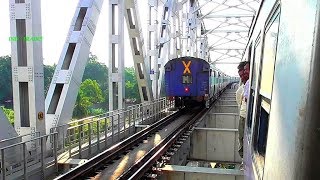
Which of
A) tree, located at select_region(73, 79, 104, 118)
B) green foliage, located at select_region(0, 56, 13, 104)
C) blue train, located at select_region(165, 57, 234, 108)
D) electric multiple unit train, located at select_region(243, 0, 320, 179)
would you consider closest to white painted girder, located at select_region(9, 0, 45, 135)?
electric multiple unit train, located at select_region(243, 0, 320, 179)

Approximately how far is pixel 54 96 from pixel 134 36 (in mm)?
7063

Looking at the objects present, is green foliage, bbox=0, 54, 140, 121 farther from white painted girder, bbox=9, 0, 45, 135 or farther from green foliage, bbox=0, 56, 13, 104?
white painted girder, bbox=9, 0, 45, 135

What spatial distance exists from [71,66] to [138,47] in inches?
270

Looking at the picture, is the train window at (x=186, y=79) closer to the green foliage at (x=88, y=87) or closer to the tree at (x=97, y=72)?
the green foliage at (x=88, y=87)

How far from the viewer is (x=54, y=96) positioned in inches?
351

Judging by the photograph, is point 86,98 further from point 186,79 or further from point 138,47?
point 138,47

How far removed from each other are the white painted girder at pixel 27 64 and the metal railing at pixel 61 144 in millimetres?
513

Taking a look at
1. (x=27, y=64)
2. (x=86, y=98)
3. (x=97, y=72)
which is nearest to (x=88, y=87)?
(x=86, y=98)

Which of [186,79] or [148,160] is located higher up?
[186,79]

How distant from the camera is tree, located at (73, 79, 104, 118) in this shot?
5451cm

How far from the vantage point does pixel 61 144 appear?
780 centimetres

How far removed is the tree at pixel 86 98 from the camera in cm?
5451

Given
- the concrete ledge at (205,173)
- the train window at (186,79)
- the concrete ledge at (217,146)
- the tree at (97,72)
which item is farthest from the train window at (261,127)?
the tree at (97,72)

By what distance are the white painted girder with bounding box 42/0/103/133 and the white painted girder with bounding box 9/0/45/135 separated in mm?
983
